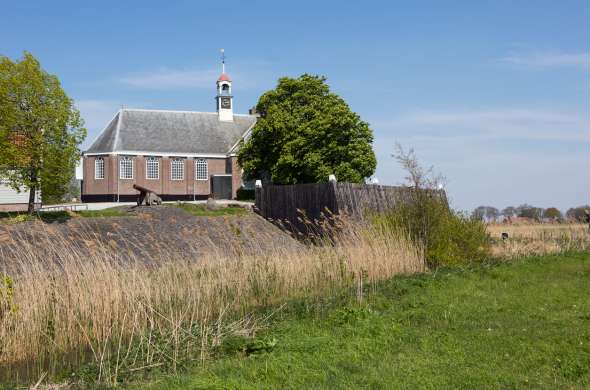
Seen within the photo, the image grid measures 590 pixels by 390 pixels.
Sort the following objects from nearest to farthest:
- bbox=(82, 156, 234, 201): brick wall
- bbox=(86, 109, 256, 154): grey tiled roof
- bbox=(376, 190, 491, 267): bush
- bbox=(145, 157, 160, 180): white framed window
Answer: bbox=(376, 190, 491, 267): bush, bbox=(82, 156, 234, 201): brick wall, bbox=(86, 109, 256, 154): grey tiled roof, bbox=(145, 157, 160, 180): white framed window

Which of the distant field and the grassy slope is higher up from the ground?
the distant field

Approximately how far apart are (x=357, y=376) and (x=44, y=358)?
4.58m

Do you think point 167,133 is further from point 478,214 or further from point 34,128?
point 478,214

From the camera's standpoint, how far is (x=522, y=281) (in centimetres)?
1164

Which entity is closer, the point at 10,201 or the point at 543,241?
the point at 543,241

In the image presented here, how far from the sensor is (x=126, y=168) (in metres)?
50.9

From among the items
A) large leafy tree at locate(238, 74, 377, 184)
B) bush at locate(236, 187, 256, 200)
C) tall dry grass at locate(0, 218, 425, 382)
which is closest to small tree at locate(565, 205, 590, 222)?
tall dry grass at locate(0, 218, 425, 382)

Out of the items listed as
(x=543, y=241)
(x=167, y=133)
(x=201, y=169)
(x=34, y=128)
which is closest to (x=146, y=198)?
(x=34, y=128)

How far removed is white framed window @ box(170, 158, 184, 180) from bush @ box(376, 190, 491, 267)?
38981 mm

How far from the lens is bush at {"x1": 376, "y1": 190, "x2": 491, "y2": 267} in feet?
48.1

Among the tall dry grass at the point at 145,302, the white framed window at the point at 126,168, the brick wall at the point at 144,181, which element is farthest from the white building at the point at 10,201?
the tall dry grass at the point at 145,302

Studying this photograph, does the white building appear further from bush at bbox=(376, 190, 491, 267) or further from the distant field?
bush at bbox=(376, 190, 491, 267)

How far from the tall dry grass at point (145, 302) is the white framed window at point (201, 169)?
135 ft

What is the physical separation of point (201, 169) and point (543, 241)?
1498 inches
